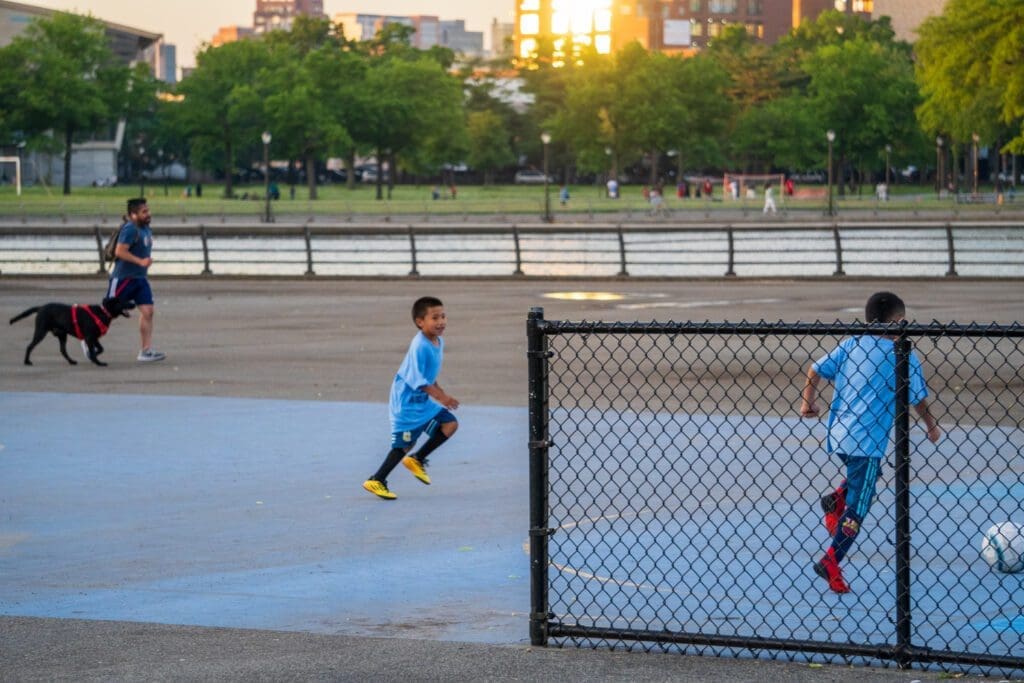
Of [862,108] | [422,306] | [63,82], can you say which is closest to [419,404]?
[422,306]

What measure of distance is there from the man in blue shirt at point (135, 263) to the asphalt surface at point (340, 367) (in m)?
0.73

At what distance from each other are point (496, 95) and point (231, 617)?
152m

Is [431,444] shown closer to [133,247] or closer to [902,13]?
[133,247]

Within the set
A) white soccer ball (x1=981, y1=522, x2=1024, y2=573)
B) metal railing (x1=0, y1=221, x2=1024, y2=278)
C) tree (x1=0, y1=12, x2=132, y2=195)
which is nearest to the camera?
white soccer ball (x1=981, y1=522, x2=1024, y2=573)

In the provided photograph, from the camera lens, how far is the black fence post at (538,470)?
6426 millimetres

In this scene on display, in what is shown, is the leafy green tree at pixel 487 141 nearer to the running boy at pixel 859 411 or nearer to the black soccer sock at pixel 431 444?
the black soccer sock at pixel 431 444

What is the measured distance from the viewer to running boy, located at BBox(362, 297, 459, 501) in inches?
391

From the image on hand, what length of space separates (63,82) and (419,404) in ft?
341

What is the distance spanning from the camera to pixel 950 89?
2392 inches

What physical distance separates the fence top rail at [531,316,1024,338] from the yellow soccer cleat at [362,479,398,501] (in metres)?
3.82

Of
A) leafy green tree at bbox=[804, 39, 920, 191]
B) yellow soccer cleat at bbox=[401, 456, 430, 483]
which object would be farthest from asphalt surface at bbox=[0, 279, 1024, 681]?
leafy green tree at bbox=[804, 39, 920, 191]

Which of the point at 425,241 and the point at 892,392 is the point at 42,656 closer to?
the point at 892,392

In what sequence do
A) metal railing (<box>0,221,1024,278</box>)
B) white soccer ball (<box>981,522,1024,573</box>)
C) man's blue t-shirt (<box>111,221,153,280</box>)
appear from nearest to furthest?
white soccer ball (<box>981,522,1024,573</box>)
man's blue t-shirt (<box>111,221,153,280</box>)
metal railing (<box>0,221,1024,278</box>)

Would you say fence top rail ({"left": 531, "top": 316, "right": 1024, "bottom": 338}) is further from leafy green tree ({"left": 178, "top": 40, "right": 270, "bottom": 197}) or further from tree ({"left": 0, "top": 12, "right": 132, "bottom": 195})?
leafy green tree ({"left": 178, "top": 40, "right": 270, "bottom": 197})
